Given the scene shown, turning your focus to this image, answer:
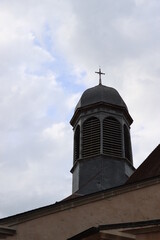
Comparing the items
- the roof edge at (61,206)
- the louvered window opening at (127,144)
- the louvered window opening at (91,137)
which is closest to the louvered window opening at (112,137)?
the louvered window opening at (91,137)

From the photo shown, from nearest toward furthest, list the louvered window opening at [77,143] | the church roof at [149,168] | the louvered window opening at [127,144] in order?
the church roof at [149,168], the louvered window opening at [127,144], the louvered window opening at [77,143]

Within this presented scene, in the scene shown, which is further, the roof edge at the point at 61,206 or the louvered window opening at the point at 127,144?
the louvered window opening at the point at 127,144

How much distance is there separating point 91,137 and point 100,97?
2.14m

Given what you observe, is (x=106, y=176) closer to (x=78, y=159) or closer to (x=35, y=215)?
(x=78, y=159)

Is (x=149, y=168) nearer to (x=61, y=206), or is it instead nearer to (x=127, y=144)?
(x=61, y=206)

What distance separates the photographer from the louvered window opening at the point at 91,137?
64.2ft

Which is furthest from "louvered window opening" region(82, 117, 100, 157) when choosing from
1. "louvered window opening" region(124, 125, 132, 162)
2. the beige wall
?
the beige wall

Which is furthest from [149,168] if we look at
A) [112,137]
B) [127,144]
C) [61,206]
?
[127,144]

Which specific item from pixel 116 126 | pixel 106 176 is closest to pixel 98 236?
pixel 106 176

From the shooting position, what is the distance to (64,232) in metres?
11.7

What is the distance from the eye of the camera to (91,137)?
1994 cm

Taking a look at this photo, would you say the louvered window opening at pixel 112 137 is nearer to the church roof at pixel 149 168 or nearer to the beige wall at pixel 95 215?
the church roof at pixel 149 168

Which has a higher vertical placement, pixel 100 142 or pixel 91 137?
pixel 91 137

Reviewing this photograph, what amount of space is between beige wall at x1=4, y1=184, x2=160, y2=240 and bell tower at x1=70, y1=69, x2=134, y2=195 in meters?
6.64
